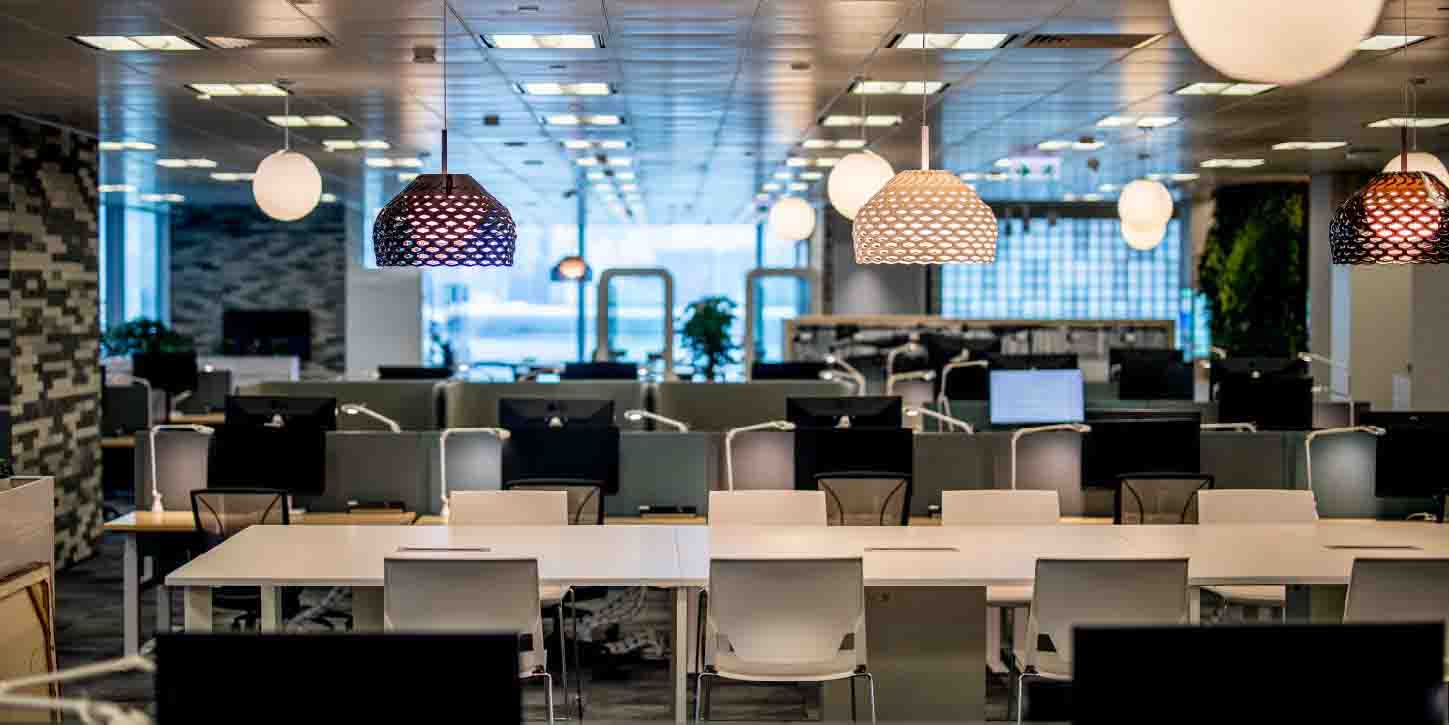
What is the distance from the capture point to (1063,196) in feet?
59.7

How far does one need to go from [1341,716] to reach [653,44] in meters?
5.02

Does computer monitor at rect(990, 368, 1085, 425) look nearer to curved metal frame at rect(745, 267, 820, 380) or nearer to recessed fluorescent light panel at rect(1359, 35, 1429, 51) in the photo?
recessed fluorescent light panel at rect(1359, 35, 1429, 51)

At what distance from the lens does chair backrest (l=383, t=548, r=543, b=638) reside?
14.3 feet

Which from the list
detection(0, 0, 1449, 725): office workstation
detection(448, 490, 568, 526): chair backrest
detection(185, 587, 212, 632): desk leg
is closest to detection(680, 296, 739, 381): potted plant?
detection(0, 0, 1449, 725): office workstation

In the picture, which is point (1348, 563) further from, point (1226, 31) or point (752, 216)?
point (752, 216)

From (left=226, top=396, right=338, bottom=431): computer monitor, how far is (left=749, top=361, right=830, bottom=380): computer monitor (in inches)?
127

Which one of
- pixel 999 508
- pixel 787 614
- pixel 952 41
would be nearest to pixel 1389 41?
pixel 952 41

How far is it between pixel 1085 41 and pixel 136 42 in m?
3.98

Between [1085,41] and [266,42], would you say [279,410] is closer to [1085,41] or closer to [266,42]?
[266,42]

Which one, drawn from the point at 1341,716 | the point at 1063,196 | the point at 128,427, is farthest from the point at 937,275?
the point at 1341,716

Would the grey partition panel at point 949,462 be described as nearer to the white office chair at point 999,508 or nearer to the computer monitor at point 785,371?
the white office chair at point 999,508

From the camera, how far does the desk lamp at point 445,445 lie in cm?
639

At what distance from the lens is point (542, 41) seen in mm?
6777

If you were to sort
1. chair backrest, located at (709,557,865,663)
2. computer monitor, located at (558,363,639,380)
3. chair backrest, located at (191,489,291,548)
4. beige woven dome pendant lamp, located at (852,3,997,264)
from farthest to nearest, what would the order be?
computer monitor, located at (558,363,639,380) < chair backrest, located at (191,489,291,548) < chair backrest, located at (709,557,865,663) < beige woven dome pendant lamp, located at (852,3,997,264)
